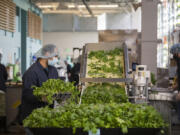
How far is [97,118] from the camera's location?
9.14ft

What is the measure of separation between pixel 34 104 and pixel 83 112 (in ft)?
6.19

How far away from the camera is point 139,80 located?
4871mm

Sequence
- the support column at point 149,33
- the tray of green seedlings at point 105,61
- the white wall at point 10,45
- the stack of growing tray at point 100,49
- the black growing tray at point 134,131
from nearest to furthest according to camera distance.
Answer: the black growing tray at point 134,131, the stack of growing tray at point 100,49, the tray of green seedlings at point 105,61, the support column at point 149,33, the white wall at point 10,45

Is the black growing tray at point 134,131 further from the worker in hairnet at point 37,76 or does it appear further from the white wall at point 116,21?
the white wall at point 116,21

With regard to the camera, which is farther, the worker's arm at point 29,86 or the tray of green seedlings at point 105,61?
the tray of green seedlings at point 105,61

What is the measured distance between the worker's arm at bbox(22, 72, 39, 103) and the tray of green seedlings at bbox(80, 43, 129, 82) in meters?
0.61

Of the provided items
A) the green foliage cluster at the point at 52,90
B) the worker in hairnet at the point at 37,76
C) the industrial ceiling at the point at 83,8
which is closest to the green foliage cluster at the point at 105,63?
the worker in hairnet at the point at 37,76

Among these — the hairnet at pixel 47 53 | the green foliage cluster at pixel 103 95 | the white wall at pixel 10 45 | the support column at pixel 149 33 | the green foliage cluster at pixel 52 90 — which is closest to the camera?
the green foliage cluster at pixel 52 90

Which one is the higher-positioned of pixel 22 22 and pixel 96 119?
pixel 22 22

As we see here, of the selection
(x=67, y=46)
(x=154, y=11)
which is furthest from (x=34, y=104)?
(x=67, y=46)

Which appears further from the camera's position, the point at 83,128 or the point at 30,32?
the point at 30,32

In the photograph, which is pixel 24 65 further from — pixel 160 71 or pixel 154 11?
pixel 154 11

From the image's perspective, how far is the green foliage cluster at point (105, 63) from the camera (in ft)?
16.7

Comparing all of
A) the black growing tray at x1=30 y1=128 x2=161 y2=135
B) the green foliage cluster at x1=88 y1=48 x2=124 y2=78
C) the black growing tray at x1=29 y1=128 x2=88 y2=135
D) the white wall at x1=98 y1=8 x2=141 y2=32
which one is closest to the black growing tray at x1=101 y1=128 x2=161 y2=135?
the black growing tray at x1=30 y1=128 x2=161 y2=135
